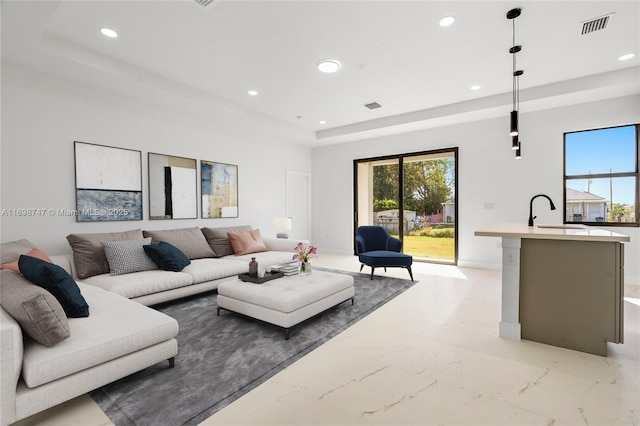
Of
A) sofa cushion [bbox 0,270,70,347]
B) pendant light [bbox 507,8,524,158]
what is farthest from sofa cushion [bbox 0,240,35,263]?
pendant light [bbox 507,8,524,158]

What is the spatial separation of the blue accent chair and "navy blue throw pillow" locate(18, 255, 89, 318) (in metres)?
3.56

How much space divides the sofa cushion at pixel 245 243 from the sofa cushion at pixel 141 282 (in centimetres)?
130

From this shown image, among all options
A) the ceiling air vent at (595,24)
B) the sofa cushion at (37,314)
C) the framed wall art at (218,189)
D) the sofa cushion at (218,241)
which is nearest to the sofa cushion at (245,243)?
the sofa cushion at (218,241)

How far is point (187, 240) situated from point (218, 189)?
4.47ft

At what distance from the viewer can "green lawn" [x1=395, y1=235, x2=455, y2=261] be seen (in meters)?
6.10

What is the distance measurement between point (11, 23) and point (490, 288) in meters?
5.97

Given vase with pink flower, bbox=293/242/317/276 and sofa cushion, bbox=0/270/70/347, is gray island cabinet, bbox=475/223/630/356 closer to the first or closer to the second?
vase with pink flower, bbox=293/242/317/276

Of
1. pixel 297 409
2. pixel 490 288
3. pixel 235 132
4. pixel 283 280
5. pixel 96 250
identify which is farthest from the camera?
pixel 235 132

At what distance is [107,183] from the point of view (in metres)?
4.05

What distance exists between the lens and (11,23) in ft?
8.35

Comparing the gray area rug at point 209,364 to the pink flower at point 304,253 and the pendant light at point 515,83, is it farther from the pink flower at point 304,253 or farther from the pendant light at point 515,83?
the pendant light at point 515,83

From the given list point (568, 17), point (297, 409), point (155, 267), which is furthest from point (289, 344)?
point (568, 17)

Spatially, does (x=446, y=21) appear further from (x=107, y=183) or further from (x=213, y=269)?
(x=107, y=183)

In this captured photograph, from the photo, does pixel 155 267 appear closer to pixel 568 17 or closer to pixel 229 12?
pixel 229 12
